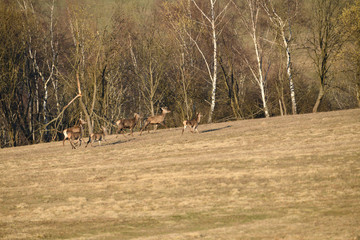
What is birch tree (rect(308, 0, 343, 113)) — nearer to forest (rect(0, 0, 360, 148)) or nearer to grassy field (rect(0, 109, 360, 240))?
forest (rect(0, 0, 360, 148))

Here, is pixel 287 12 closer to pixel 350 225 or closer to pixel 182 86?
pixel 182 86

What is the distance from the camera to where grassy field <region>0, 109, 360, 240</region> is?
39.1ft

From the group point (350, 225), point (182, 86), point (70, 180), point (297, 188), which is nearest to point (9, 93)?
point (182, 86)

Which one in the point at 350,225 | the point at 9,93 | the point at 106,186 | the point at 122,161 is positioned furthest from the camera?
the point at 9,93

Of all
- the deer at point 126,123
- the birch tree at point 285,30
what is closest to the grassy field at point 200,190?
the deer at point 126,123

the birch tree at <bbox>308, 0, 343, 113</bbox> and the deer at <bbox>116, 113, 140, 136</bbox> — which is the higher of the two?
the birch tree at <bbox>308, 0, 343, 113</bbox>

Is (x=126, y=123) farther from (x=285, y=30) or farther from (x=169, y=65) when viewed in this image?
(x=169, y=65)

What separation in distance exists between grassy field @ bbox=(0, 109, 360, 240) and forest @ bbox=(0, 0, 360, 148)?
14.5 m

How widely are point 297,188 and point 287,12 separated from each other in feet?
111

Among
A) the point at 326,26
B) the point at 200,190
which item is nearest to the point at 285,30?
the point at 326,26

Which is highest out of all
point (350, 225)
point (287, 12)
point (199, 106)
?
point (287, 12)

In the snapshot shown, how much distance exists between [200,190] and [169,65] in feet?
132

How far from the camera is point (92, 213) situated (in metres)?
14.3

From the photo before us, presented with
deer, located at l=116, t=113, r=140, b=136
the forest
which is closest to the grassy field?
deer, located at l=116, t=113, r=140, b=136
